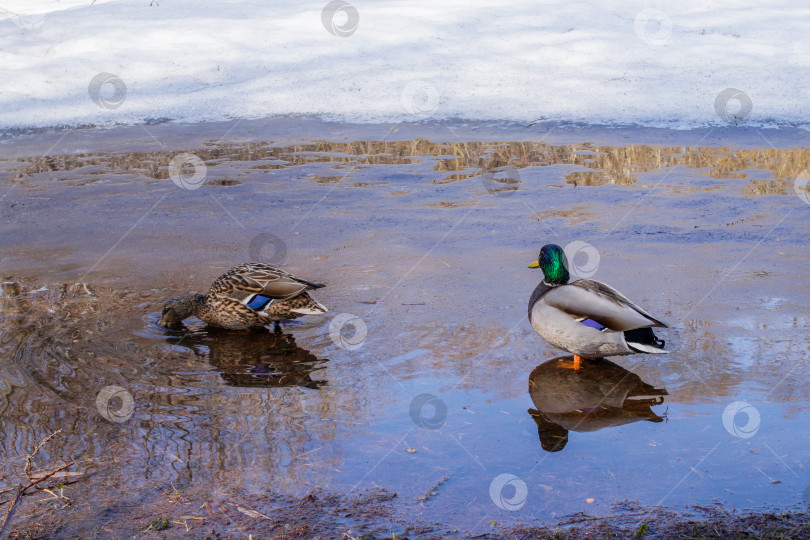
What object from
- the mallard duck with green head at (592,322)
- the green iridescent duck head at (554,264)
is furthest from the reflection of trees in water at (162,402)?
the green iridescent duck head at (554,264)

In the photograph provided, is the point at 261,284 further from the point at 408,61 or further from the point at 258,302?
the point at 408,61

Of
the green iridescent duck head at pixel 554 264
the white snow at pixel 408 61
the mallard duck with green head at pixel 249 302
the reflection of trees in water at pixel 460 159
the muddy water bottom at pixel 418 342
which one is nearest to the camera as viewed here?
the muddy water bottom at pixel 418 342

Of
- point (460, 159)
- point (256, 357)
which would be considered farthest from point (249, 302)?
point (460, 159)

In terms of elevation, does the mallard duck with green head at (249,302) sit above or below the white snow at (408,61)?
below

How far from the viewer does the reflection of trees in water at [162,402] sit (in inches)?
151

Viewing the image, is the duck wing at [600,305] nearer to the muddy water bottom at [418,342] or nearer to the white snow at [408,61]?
the muddy water bottom at [418,342]

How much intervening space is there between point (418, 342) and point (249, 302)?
121 centimetres

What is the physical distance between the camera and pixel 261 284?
5.73m

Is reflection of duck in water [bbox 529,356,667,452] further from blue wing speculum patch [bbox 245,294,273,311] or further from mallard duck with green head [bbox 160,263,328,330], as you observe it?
blue wing speculum patch [bbox 245,294,273,311]

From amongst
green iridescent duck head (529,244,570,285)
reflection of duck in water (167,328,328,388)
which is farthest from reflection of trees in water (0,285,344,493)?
green iridescent duck head (529,244,570,285)

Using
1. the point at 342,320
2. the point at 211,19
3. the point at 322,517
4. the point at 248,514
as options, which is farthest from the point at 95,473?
the point at 211,19

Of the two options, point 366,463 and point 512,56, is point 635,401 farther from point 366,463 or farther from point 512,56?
point 512,56

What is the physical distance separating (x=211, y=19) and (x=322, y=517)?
55.5 feet

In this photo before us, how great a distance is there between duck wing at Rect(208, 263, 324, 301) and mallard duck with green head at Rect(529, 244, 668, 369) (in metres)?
1.63
